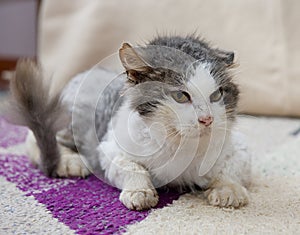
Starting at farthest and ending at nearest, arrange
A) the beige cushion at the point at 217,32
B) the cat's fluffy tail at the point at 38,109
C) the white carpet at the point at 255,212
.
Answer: the beige cushion at the point at 217,32
the cat's fluffy tail at the point at 38,109
the white carpet at the point at 255,212

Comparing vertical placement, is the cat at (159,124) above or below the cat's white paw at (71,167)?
above

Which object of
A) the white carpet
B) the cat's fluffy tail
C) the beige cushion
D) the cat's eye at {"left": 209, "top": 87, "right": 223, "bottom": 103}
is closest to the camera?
the white carpet

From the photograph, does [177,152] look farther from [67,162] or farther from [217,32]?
[217,32]

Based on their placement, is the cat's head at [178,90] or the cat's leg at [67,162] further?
the cat's leg at [67,162]

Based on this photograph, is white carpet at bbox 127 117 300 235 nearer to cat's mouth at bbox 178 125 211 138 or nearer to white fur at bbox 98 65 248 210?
white fur at bbox 98 65 248 210

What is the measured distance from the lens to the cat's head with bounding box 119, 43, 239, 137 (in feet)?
3.46

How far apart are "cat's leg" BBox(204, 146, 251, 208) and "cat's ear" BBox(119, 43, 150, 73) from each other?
35cm

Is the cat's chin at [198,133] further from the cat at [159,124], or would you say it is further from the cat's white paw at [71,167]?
the cat's white paw at [71,167]

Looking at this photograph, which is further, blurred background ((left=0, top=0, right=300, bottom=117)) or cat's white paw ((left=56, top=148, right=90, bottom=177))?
blurred background ((left=0, top=0, right=300, bottom=117))

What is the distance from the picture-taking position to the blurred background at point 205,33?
91.2 inches

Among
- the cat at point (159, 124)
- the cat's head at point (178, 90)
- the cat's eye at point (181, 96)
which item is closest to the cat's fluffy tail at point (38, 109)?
the cat at point (159, 124)

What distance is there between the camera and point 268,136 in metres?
1.96

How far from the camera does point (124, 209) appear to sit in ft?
3.67

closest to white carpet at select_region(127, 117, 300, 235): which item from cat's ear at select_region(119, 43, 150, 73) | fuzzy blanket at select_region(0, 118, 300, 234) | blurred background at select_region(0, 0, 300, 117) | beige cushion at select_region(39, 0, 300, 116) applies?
fuzzy blanket at select_region(0, 118, 300, 234)
